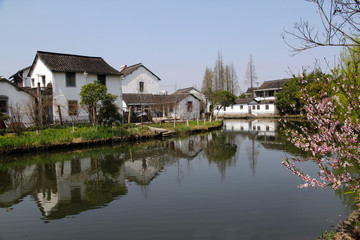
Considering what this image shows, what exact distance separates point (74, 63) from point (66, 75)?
1.64m

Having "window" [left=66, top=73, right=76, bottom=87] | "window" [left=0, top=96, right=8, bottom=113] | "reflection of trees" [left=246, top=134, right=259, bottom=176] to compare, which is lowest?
"reflection of trees" [left=246, top=134, right=259, bottom=176]

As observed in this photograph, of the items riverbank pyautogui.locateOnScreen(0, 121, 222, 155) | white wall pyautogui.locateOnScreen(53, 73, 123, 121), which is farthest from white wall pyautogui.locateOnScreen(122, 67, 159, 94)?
riverbank pyautogui.locateOnScreen(0, 121, 222, 155)

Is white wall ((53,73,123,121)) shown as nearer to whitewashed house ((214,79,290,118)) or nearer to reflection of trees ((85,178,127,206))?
reflection of trees ((85,178,127,206))

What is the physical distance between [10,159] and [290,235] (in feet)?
43.4

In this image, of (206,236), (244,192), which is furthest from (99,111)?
(206,236)

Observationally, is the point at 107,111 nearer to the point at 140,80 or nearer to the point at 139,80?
the point at 139,80

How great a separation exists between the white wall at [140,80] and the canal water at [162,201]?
2353 centimetres

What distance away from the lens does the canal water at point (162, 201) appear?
546 centimetres

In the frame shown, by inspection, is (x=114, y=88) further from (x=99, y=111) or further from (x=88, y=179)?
(x=88, y=179)

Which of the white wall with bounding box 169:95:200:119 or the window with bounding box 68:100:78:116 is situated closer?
the window with bounding box 68:100:78:116

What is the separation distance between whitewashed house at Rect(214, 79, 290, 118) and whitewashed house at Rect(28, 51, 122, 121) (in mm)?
24912

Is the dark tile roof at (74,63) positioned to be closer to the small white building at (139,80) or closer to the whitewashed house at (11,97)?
the whitewashed house at (11,97)

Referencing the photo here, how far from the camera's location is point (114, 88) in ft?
82.6

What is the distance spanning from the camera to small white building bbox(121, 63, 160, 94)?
1383 inches
